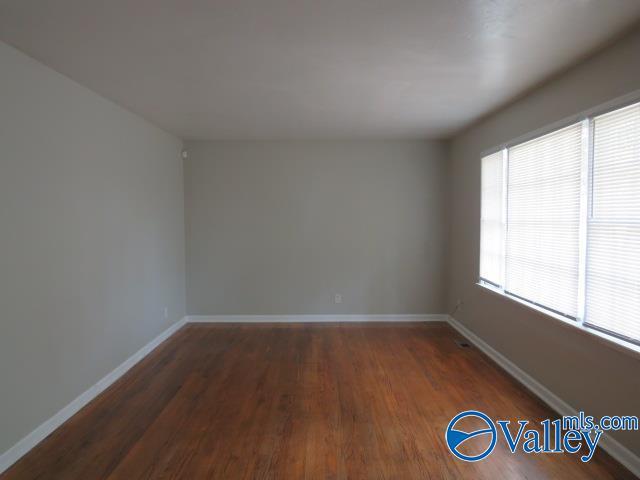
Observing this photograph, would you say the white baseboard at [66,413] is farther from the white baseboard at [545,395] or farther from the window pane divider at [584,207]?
the window pane divider at [584,207]

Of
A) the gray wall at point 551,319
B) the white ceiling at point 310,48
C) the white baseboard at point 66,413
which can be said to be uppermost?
the white ceiling at point 310,48

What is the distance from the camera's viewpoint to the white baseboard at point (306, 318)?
4.89 m

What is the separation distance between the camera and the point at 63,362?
2512 millimetres

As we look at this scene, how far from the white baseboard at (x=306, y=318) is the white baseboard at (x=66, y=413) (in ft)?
3.38

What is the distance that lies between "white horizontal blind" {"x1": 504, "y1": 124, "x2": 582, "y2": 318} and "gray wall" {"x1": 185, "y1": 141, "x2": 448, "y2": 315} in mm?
1594

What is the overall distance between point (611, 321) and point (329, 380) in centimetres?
222

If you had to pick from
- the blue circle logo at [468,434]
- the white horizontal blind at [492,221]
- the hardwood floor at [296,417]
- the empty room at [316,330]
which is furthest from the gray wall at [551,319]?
the blue circle logo at [468,434]

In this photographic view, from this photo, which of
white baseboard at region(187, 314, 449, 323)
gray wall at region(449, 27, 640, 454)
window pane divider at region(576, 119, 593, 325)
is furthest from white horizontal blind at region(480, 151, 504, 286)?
white baseboard at region(187, 314, 449, 323)

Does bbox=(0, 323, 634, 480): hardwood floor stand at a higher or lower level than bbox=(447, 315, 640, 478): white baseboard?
lower

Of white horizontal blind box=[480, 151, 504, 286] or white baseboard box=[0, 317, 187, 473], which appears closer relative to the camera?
white baseboard box=[0, 317, 187, 473]

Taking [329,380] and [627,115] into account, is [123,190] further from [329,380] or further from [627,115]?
[627,115]

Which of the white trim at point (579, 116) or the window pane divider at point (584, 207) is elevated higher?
the white trim at point (579, 116)

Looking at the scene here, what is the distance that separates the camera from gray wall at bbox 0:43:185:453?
2107 mm

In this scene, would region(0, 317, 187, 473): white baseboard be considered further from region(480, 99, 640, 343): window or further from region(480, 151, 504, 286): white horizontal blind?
region(480, 151, 504, 286): white horizontal blind
